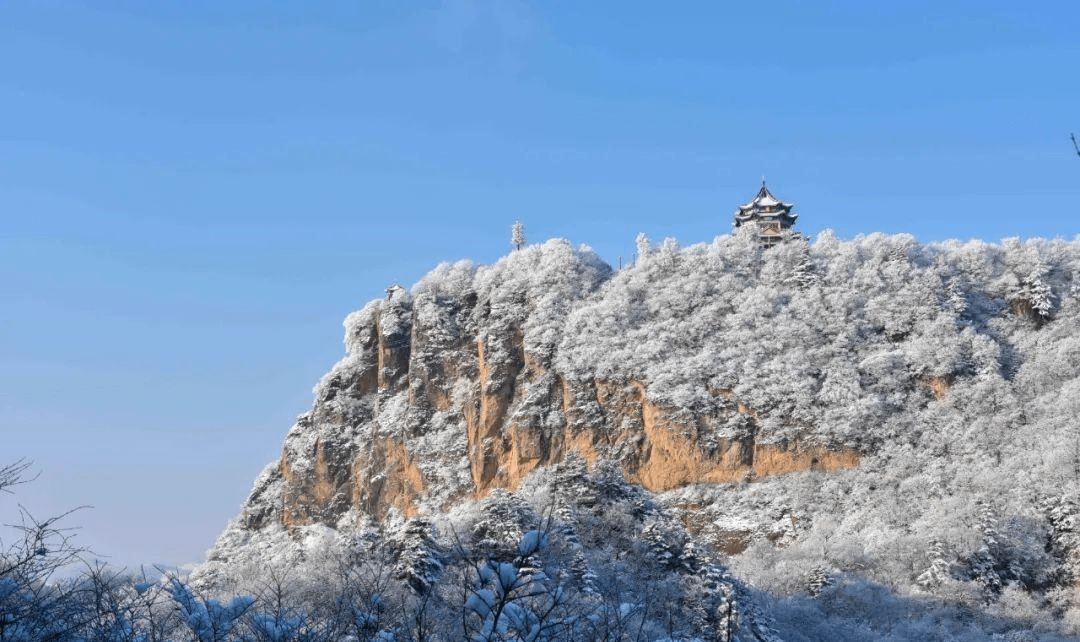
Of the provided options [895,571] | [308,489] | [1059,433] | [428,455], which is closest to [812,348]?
[1059,433]

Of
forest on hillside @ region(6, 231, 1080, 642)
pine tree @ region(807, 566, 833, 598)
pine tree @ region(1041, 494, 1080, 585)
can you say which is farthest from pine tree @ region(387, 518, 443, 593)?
pine tree @ region(1041, 494, 1080, 585)

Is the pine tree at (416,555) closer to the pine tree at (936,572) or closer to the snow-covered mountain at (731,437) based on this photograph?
the snow-covered mountain at (731,437)

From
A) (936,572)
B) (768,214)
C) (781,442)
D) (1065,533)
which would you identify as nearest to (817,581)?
(936,572)

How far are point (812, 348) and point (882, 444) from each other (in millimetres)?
8483

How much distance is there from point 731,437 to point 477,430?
1766 centimetres

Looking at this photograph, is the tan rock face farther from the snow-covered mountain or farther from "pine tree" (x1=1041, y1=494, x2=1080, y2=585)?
"pine tree" (x1=1041, y1=494, x2=1080, y2=585)

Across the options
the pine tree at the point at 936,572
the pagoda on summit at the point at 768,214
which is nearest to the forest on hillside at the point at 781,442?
the pine tree at the point at 936,572

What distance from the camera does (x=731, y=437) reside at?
61.6 metres

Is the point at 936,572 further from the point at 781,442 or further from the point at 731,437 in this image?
the point at 731,437

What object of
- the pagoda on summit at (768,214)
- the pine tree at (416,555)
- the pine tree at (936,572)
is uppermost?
the pagoda on summit at (768,214)

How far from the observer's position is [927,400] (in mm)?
61688

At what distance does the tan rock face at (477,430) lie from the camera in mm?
62094

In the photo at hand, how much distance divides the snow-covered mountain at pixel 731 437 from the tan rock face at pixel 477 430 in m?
0.16

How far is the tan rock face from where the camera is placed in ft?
204
